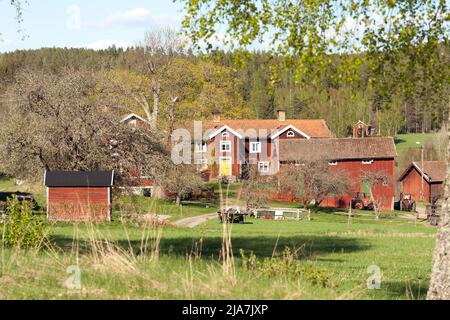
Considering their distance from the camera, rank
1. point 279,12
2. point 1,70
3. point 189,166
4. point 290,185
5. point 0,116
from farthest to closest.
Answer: point 1,70 → point 290,185 → point 189,166 → point 0,116 → point 279,12

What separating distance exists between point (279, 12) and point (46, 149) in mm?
33596

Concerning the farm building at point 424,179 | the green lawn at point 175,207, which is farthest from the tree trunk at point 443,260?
the farm building at point 424,179

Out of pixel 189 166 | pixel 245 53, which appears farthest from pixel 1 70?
pixel 245 53

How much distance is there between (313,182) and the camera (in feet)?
191

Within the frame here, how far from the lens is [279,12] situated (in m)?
11.8

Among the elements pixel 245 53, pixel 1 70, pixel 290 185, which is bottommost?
pixel 290 185

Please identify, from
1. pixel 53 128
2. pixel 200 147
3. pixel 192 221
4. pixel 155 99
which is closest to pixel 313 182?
pixel 155 99

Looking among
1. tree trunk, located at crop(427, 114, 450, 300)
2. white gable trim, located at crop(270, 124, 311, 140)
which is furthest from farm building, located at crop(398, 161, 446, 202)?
tree trunk, located at crop(427, 114, 450, 300)

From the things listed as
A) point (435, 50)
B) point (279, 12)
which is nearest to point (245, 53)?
point (279, 12)

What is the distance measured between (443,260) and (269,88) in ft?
15.2
